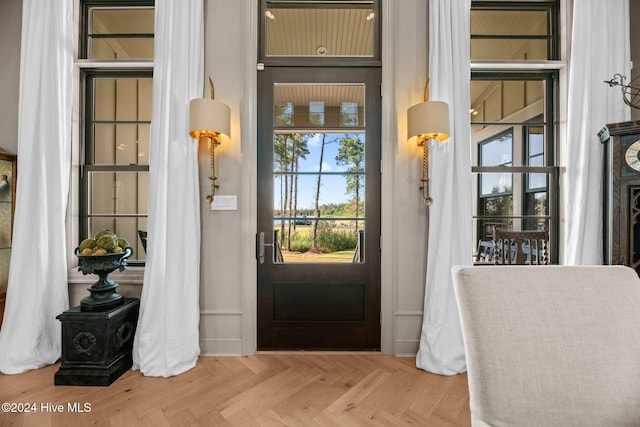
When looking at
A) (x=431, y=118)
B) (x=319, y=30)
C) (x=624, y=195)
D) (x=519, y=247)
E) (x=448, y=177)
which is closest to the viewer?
(x=624, y=195)

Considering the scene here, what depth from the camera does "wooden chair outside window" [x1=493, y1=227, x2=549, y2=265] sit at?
94.7 inches

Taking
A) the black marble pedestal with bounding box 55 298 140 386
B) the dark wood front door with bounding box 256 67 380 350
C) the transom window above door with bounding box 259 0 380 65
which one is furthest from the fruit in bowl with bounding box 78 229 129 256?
→ the transom window above door with bounding box 259 0 380 65

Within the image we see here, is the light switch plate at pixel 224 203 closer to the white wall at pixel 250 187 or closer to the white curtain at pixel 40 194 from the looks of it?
the white wall at pixel 250 187

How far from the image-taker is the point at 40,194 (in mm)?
2283

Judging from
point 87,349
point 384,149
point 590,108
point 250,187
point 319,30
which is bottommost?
point 87,349

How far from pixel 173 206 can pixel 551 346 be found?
224 centimetres

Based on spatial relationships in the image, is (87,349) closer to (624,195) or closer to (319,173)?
(319,173)

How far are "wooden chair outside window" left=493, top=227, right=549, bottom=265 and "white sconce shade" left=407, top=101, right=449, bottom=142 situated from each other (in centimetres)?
96

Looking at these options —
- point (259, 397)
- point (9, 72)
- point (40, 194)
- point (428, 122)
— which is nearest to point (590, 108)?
point (428, 122)

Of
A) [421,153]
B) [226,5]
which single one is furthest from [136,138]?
[421,153]

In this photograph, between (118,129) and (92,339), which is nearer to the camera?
(92,339)

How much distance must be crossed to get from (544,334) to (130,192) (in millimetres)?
2912

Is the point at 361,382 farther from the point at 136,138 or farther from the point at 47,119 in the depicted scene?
the point at 47,119

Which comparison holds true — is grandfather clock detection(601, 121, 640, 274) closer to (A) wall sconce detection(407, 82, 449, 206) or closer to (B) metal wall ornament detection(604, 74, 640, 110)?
(B) metal wall ornament detection(604, 74, 640, 110)
